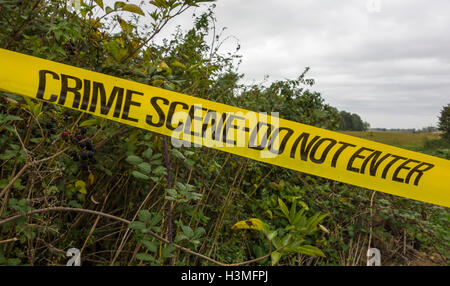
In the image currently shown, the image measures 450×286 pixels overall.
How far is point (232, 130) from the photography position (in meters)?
1.72

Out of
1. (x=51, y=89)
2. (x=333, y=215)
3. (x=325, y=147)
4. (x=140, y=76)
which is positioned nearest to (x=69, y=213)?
(x=51, y=89)

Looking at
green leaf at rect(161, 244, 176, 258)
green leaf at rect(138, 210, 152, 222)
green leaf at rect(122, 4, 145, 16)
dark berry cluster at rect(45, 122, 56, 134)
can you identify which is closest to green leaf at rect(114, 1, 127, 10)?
green leaf at rect(122, 4, 145, 16)

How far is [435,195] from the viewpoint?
5.77ft

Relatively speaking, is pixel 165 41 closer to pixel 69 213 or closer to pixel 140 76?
pixel 140 76

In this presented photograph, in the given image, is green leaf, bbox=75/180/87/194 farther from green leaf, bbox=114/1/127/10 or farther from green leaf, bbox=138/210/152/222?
green leaf, bbox=114/1/127/10

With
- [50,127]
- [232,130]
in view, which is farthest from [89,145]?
[232,130]

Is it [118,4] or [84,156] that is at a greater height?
[118,4]

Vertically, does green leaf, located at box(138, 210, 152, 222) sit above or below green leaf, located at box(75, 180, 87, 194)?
below

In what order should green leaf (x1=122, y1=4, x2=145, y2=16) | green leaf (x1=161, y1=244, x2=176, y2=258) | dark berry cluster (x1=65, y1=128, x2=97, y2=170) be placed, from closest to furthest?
green leaf (x1=161, y1=244, x2=176, y2=258)
dark berry cluster (x1=65, y1=128, x2=97, y2=170)
green leaf (x1=122, y1=4, x2=145, y2=16)

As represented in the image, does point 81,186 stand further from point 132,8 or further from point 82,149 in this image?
point 132,8

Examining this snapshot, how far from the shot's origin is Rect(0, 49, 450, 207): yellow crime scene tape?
160 cm

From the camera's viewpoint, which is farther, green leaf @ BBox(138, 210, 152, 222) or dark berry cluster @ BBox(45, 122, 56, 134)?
dark berry cluster @ BBox(45, 122, 56, 134)

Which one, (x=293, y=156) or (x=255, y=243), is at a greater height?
(x=293, y=156)
